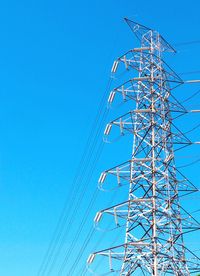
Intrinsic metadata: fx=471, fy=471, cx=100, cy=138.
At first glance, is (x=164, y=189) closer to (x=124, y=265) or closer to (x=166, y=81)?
(x=124, y=265)

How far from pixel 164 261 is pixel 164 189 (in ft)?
15.2

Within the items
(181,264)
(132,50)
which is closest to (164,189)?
(181,264)

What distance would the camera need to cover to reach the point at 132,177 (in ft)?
98.9

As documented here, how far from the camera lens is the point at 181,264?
27578 mm

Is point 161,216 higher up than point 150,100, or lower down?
lower down

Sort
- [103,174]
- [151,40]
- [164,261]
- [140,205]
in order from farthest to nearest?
[151,40] → [103,174] → [140,205] → [164,261]

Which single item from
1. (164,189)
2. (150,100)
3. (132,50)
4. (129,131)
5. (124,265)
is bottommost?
(124,265)

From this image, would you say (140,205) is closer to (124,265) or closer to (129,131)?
(124,265)

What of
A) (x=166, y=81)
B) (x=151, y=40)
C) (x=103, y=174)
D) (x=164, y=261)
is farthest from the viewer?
(x=151, y=40)

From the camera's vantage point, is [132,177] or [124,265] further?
[132,177]

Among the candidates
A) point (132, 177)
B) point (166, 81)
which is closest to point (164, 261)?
point (132, 177)

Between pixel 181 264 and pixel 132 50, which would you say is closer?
pixel 181 264

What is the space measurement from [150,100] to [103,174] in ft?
20.7

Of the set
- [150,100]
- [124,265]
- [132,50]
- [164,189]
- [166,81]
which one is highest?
[132,50]
